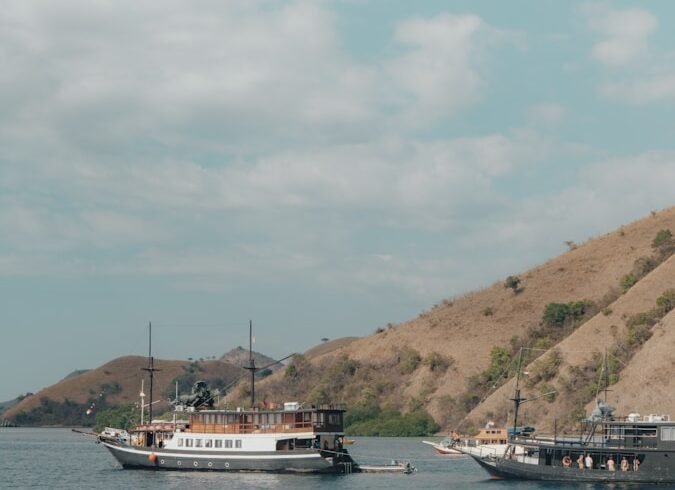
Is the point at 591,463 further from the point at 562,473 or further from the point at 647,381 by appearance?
the point at 647,381

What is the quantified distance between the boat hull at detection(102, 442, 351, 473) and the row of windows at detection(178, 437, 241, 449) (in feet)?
2.84

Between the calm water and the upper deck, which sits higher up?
the upper deck

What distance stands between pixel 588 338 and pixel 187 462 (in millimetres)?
93050

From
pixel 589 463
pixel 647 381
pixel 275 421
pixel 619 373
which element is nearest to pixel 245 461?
pixel 275 421

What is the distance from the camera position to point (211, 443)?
119m

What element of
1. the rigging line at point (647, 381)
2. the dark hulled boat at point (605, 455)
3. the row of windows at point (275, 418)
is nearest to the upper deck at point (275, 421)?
the row of windows at point (275, 418)

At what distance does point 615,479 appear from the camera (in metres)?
107

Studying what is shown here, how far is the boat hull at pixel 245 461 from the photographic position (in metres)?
115

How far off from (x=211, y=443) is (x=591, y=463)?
38.4m

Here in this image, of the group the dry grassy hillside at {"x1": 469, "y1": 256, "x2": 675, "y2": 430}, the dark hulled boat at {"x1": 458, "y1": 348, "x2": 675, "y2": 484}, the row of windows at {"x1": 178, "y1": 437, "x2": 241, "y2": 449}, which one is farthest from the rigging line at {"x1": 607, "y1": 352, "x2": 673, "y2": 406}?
the row of windows at {"x1": 178, "y1": 437, "x2": 241, "y2": 449}

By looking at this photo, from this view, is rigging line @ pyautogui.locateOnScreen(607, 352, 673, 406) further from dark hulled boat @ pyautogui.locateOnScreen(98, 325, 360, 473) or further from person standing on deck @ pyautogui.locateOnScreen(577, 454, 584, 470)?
dark hulled boat @ pyautogui.locateOnScreen(98, 325, 360, 473)

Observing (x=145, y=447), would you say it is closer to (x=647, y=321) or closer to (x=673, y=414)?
(x=673, y=414)

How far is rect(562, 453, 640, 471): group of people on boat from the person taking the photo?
350ft

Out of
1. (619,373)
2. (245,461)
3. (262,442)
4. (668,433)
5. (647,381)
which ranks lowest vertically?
(245,461)
